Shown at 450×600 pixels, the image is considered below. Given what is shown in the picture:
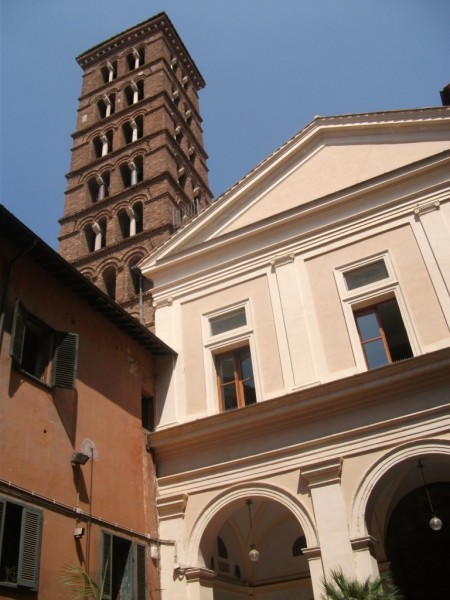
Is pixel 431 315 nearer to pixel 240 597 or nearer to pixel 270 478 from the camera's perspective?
pixel 270 478

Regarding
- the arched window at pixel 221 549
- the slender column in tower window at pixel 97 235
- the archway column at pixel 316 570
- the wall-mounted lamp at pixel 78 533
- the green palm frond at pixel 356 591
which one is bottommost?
the green palm frond at pixel 356 591

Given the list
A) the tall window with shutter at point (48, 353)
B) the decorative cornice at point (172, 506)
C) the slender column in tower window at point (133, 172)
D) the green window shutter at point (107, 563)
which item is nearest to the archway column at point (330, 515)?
the decorative cornice at point (172, 506)

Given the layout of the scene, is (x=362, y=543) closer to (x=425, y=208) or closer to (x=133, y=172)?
(x=425, y=208)

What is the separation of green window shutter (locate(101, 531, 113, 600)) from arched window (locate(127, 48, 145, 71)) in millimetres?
33466

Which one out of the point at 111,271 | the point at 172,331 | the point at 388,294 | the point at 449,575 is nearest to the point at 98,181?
the point at 111,271

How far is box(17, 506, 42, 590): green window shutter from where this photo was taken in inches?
381

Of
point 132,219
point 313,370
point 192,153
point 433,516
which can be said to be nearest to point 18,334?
point 313,370

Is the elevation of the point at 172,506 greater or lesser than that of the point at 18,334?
lesser

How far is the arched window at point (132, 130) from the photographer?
34906mm

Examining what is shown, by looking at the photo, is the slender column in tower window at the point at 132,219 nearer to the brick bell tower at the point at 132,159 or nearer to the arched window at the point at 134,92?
the brick bell tower at the point at 132,159

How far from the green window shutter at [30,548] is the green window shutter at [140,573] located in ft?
9.12

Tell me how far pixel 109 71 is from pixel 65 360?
32225mm

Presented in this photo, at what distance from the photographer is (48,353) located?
40.5ft

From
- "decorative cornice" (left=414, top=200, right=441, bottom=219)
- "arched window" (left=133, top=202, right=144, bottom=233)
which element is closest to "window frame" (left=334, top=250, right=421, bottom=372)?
"decorative cornice" (left=414, top=200, right=441, bottom=219)
